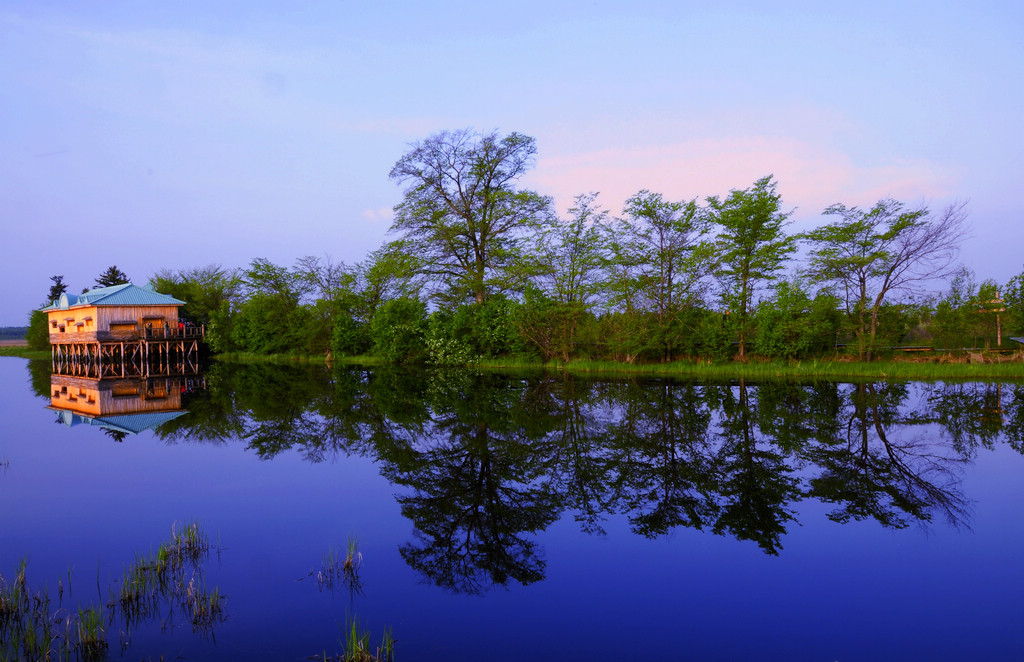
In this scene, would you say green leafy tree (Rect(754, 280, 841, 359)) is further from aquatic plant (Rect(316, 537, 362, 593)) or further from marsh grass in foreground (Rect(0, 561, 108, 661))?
marsh grass in foreground (Rect(0, 561, 108, 661))

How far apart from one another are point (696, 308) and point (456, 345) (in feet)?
44.0

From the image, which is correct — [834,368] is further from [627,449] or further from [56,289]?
[56,289]

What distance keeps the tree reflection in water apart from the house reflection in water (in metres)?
1.08

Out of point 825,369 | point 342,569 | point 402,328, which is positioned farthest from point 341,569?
point 402,328

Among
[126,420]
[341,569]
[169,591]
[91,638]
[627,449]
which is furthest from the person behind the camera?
[126,420]

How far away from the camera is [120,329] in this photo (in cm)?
4328

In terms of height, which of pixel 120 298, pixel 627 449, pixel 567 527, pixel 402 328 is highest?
pixel 120 298

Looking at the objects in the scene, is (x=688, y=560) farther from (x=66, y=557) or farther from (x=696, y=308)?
(x=696, y=308)

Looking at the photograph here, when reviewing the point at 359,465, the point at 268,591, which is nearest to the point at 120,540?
the point at 268,591

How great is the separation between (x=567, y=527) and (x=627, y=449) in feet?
13.8

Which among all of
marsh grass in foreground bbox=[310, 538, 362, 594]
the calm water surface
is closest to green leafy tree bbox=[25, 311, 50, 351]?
the calm water surface

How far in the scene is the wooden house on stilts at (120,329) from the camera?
40.8 m

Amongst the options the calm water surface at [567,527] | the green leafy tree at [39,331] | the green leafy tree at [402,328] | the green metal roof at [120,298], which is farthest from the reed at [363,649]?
the green leafy tree at [39,331]

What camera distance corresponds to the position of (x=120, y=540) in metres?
7.12
